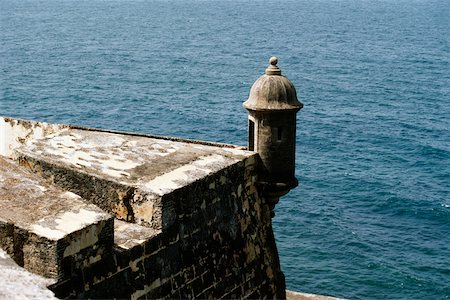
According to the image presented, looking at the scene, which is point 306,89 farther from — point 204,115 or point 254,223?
point 254,223

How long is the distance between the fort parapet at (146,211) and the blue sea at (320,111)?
15256mm

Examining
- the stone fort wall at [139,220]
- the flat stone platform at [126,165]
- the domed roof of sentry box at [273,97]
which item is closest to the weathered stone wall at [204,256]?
the stone fort wall at [139,220]

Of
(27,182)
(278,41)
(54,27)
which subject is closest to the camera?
(27,182)

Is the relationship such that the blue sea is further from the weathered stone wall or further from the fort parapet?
the fort parapet

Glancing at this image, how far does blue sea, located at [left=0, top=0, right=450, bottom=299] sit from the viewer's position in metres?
30.7

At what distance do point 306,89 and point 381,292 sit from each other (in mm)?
33761

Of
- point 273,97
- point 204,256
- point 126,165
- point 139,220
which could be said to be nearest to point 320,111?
point 273,97

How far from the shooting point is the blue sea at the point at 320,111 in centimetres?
3072

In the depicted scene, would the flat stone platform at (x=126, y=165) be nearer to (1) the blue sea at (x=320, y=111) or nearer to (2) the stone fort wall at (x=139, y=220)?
(2) the stone fort wall at (x=139, y=220)

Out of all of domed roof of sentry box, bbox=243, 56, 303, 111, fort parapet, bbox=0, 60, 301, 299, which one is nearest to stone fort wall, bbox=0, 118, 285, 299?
fort parapet, bbox=0, 60, 301, 299

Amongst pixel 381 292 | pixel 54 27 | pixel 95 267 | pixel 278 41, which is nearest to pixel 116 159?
pixel 95 267

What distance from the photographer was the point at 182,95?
193 feet

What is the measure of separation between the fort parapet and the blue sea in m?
15.3

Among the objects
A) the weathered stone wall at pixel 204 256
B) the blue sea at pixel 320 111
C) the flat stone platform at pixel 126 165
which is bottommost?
the blue sea at pixel 320 111
